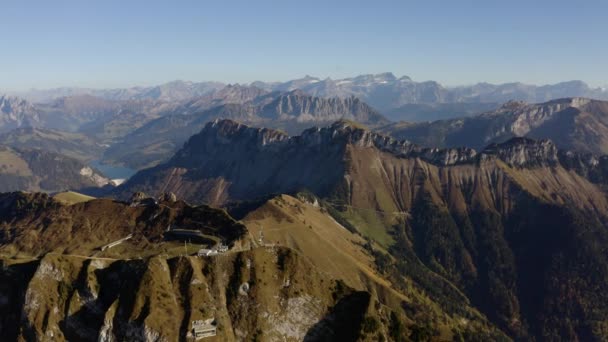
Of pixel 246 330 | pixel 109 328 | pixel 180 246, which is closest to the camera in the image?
pixel 109 328

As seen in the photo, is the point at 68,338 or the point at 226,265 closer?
the point at 68,338

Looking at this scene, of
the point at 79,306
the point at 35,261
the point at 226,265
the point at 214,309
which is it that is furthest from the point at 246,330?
the point at 35,261

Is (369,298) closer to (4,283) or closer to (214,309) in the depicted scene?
(214,309)

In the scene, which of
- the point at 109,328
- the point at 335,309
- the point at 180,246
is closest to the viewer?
the point at 109,328

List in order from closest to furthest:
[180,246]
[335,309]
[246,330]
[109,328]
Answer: [109,328], [246,330], [335,309], [180,246]

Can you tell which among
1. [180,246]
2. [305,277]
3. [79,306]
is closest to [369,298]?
[305,277]

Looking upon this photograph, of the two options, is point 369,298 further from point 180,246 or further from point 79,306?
point 79,306

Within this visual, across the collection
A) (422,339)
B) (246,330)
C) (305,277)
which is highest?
(305,277)

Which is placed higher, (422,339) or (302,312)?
(302,312)

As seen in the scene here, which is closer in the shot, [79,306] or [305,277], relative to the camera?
[79,306]
